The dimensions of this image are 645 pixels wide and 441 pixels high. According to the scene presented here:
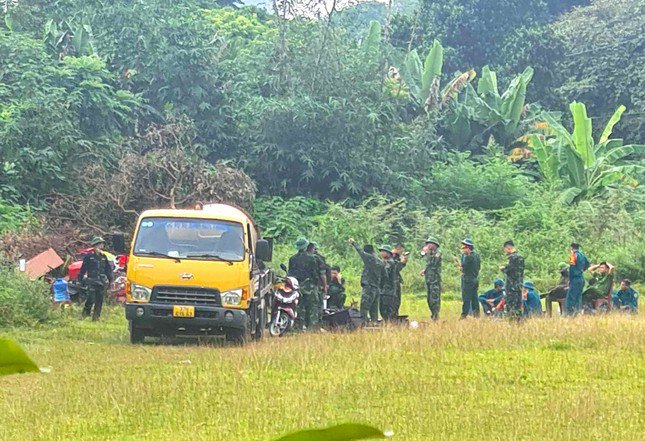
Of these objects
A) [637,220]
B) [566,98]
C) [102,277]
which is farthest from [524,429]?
[566,98]

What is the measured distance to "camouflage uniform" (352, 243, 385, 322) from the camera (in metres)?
17.5

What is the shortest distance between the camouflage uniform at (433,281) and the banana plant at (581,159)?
10.0 meters

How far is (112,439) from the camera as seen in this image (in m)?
7.87

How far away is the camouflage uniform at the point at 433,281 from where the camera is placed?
18141 mm

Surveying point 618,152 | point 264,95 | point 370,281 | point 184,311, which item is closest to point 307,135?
point 264,95

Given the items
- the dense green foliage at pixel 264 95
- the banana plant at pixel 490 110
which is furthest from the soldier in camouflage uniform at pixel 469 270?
the banana plant at pixel 490 110

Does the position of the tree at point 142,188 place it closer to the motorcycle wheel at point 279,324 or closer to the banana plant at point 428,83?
the motorcycle wheel at point 279,324

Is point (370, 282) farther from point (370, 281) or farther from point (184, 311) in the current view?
point (184, 311)

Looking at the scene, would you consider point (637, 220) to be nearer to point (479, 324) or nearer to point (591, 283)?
point (591, 283)

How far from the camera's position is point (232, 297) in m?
13.8

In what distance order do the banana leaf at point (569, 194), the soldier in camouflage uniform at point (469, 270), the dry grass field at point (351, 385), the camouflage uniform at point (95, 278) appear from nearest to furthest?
the dry grass field at point (351, 385)
the camouflage uniform at point (95, 278)
the soldier in camouflage uniform at point (469, 270)
the banana leaf at point (569, 194)

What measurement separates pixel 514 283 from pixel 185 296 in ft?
17.2

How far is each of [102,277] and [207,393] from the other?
7530 mm

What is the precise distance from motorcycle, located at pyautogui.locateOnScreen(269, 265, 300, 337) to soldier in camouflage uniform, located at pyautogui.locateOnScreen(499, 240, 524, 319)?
3022 mm
